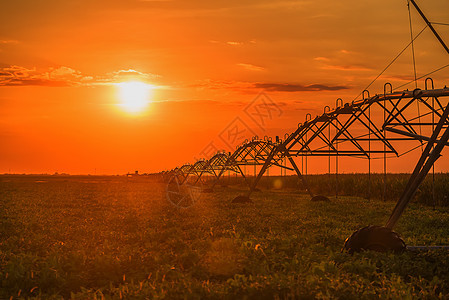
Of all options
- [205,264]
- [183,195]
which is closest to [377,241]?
[205,264]

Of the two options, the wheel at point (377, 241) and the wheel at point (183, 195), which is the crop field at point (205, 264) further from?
the wheel at point (183, 195)

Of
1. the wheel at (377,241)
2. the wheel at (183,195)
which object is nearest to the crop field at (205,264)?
the wheel at (377,241)

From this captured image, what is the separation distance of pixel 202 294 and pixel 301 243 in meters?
5.60

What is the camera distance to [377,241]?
447 inches

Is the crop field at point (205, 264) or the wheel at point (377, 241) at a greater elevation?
the wheel at point (377, 241)

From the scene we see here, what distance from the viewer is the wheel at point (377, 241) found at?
1135 centimetres

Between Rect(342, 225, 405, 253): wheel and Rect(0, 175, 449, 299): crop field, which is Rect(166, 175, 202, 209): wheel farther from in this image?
Rect(342, 225, 405, 253): wheel

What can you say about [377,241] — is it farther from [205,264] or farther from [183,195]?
[183,195]

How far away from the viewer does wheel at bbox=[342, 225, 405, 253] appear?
1135 cm

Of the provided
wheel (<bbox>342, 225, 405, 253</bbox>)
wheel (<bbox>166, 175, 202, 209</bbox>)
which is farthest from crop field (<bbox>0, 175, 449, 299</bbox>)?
wheel (<bbox>166, 175, 202, 209</bbox>)

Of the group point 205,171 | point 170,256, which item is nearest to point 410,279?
point 170,256

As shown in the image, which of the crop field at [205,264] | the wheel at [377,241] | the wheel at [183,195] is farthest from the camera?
the wheel at [183,195]

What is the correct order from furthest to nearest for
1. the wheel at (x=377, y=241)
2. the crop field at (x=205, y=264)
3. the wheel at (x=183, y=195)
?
the wheel at (x=183, y=195)
the wheel at (x=377, y=241)
the crop field at (x=205, y=264)

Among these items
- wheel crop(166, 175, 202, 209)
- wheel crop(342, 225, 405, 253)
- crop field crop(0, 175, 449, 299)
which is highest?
wheel crop(342, 225, 405, 253)
